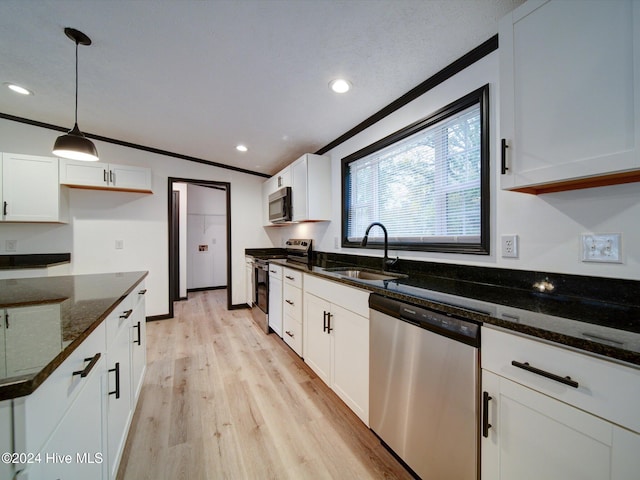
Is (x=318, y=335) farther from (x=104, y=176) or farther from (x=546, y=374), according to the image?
(x=104, y=176)

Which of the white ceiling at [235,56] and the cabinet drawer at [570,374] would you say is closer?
the cabinet drawer at [570,374]

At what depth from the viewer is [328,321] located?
1.89 meters

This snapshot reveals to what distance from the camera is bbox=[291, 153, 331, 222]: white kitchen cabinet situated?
2.90 metres

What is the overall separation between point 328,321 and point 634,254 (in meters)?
1.59

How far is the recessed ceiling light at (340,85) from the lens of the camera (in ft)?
6.04

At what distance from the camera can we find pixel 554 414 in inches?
29.6

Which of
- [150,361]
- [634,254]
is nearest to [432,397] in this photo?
[634,254]

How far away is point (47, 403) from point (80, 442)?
339 millimetres

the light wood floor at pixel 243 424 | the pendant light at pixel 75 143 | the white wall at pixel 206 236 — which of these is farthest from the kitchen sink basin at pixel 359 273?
the white wall at pixel 206 236

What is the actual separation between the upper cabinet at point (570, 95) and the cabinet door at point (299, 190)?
2085mm

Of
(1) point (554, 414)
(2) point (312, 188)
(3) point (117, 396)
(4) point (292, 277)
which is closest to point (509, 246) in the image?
(1) point (554, 414)

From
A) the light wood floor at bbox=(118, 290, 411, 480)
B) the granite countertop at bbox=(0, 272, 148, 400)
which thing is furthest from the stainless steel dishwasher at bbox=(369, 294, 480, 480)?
the granite countertop at bbox=(0, 272, 148, 400)

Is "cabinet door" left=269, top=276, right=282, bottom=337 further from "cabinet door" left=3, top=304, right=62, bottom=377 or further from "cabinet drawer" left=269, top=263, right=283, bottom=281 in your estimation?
"cabinet door" left=3, top=304, right=62, bottom=377

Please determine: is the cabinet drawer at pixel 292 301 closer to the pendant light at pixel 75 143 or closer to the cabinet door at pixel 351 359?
the cabinet door at pixel 351 359
